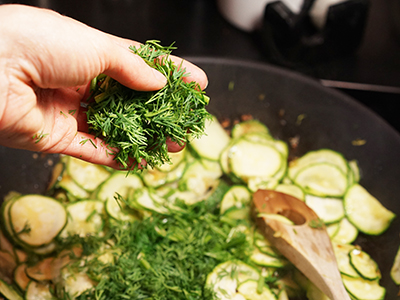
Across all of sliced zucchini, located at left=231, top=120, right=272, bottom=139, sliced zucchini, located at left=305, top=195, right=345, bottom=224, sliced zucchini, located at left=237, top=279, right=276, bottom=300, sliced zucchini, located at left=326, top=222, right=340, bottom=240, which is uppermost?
sliced zucchini, located at left=231, top=120, right=272, bottom=139

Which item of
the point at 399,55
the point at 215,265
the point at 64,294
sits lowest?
the point at 64,294

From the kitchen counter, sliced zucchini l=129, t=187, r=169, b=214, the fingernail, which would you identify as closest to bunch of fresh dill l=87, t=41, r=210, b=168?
the fingernail

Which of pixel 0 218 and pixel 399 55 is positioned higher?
pixel 399 55

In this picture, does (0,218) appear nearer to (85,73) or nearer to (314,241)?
(85,73)

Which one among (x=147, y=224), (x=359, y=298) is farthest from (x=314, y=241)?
(x=147, y=224)

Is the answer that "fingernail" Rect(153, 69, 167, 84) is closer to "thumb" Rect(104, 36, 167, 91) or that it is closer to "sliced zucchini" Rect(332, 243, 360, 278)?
"thumb" Rect(104, 36, 167, 91)
